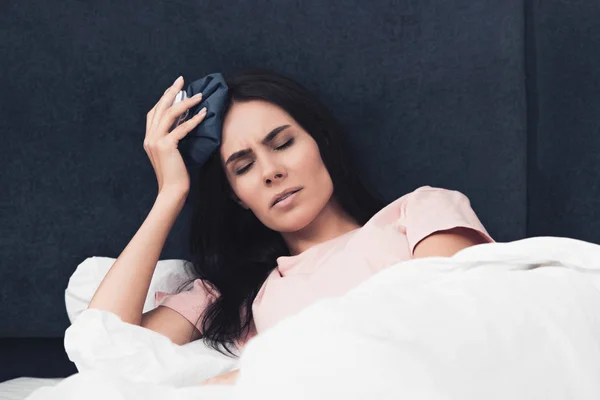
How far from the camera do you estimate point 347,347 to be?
2.19ft

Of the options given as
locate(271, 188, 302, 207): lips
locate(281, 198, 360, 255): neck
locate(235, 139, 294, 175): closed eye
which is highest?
locate(235, 139, 294, 175): closed eye

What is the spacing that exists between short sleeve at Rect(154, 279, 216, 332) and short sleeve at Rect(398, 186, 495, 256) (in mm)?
421

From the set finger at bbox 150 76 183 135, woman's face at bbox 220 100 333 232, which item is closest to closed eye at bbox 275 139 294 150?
woman's face at bbox 220 100 333 232

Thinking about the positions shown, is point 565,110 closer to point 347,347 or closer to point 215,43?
point 215,43

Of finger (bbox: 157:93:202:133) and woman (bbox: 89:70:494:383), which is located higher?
finger (bbox: 157:93:202:133)

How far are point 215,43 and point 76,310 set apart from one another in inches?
25.2

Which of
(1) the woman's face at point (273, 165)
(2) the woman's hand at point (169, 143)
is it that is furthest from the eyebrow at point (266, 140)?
(2) the woman's hand at point (169, 143)

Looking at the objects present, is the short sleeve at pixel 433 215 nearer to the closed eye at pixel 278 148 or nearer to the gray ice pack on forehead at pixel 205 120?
the closed eye at pixel 278 148

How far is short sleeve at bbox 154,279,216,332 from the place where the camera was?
56.8 inches

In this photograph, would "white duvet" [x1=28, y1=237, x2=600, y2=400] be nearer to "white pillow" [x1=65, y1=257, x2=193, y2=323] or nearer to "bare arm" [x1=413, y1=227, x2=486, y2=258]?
"bare arm" [x1=413, y1=227, x2=486, y2=258]

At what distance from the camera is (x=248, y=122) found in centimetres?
146

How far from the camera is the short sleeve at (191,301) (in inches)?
56.8

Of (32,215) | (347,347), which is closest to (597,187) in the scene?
(347,347)

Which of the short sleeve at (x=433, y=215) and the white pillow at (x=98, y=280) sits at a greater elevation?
the short sleeve at (x=433, y=215)
